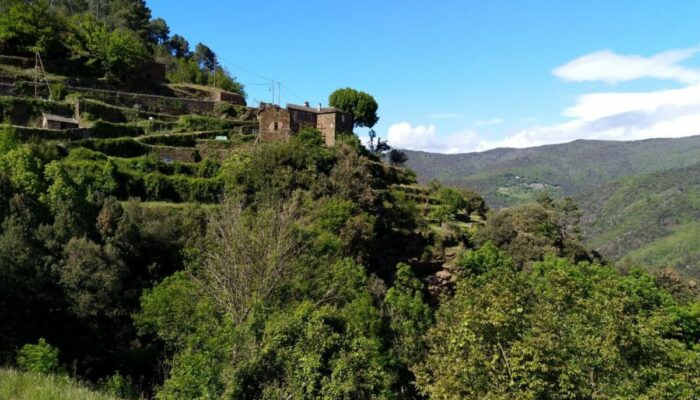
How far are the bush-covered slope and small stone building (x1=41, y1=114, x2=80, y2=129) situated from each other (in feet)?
383

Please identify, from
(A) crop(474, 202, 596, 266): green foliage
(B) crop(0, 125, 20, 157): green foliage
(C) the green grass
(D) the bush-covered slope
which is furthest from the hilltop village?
(D) the bush-covered slope

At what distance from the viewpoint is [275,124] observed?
44.0 metres

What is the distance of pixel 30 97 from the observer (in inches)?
1610

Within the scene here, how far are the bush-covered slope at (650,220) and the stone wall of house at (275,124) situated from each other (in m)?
103

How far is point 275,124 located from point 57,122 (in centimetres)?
1574

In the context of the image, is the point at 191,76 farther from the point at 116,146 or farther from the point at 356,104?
the point at 116,146

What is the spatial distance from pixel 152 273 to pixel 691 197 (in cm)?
18658

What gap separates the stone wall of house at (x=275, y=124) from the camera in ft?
144

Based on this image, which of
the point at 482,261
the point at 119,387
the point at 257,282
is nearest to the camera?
the point at 119,387

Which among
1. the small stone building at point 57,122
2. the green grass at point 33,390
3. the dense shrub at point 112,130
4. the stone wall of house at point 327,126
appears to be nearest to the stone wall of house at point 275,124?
the stone wall of house at point 327,126

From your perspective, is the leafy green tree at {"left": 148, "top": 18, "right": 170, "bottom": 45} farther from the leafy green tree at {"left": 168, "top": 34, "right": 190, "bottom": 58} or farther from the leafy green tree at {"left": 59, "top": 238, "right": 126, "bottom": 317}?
the leafy green tree at {"left": 59, "top": 238, "right": 126, "bottom": 317}

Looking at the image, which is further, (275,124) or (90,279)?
(275,124)

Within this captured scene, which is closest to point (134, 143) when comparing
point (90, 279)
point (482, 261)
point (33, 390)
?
point (90, 279)

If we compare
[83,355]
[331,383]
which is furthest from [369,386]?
[83,355]
